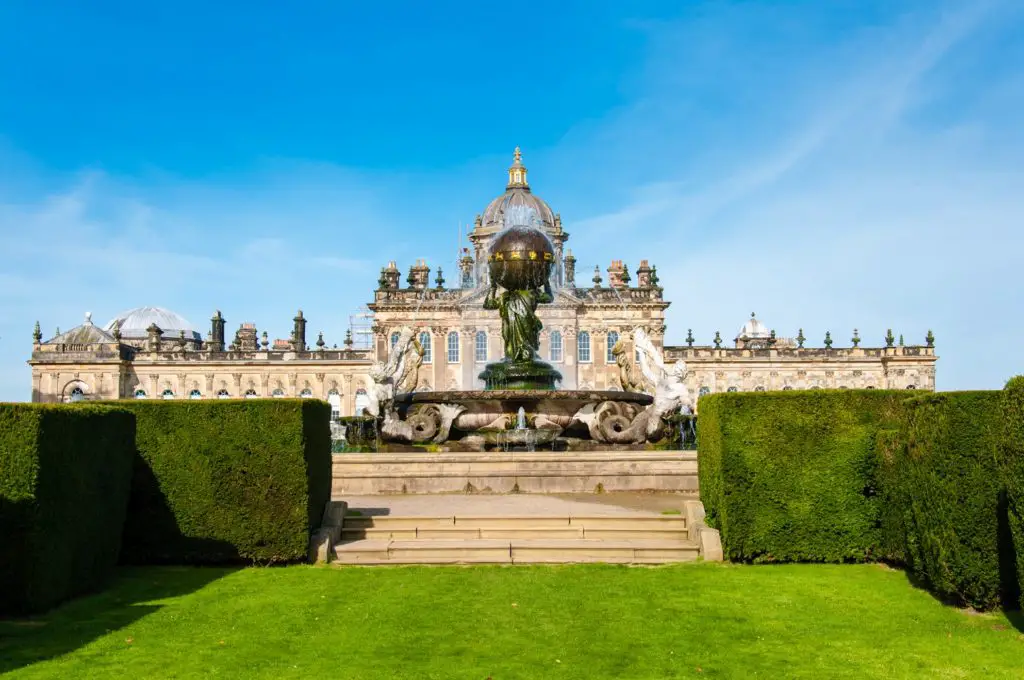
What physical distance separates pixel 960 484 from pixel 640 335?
11140 millimetres

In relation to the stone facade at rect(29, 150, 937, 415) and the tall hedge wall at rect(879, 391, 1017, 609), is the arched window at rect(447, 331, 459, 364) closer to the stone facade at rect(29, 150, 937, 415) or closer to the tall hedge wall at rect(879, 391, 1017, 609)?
the stone facade at rect(29, 150, 937, 415)

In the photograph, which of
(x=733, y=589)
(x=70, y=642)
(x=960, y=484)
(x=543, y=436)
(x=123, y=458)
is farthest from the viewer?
(x=543, y=436)

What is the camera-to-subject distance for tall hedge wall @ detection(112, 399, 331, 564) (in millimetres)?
10734

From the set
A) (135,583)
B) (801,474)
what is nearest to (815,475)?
(801,474)

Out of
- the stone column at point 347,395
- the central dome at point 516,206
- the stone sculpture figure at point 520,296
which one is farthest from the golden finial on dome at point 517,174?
the stone sculpture figure at point 520,296

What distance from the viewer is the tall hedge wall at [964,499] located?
8250 millimetres

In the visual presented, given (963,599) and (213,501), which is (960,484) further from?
(213,501)

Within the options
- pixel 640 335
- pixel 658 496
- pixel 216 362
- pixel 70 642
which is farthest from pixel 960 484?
pixel 216 362

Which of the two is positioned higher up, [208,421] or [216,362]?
[216,362]

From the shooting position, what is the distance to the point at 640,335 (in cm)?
1934

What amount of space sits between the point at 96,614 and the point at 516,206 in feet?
247

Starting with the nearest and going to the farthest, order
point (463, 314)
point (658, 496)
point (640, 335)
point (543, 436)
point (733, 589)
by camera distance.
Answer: point (733, 589)
point (658, 496)
point (543, 436)
point (640, 335)
point (463, 314)

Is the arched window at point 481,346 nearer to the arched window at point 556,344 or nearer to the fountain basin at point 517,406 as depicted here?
the arched window at point 556,344

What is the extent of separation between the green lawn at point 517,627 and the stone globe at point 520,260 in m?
11.0
